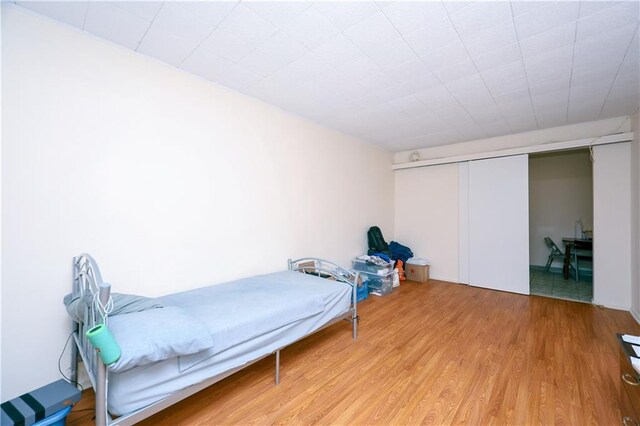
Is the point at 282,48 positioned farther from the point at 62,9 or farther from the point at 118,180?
the point at 118,180

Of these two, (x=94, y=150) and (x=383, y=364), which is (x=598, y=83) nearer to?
(x=383, y=364)

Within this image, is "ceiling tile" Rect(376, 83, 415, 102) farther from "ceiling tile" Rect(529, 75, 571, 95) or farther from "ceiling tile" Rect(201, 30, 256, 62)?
"ceiling tile" Rect(201, 30, 256, 62)

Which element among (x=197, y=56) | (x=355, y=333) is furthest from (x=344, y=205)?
(x=197, y=56)

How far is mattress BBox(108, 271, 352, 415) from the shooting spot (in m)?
1.32

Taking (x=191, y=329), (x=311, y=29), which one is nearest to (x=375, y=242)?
(x=311, y=29)

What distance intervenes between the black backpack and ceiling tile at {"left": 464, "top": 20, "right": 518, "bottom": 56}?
3.05 meters

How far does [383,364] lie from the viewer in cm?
222

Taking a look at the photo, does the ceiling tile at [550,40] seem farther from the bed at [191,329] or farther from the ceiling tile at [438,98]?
the bed at [191,329]

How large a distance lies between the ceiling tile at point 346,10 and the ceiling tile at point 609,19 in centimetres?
145

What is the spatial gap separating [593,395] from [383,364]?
1431mm

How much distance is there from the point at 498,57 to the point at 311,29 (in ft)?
5.20

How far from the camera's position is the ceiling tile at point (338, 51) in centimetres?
197

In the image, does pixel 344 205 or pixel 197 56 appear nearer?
pixel 197 56

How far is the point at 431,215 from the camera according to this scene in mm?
5055
